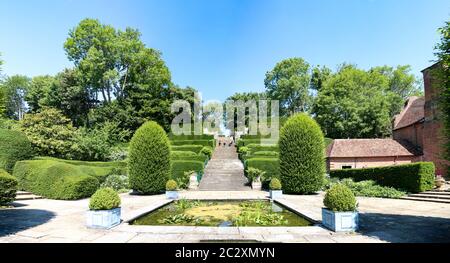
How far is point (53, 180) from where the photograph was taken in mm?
16484

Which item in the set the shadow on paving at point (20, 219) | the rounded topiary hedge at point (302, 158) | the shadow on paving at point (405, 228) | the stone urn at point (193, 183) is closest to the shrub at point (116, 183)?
the stone urn at point (193, 183)

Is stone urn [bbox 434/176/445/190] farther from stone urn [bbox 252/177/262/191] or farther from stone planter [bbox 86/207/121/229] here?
stone planter [bbox 86/207/121/229]

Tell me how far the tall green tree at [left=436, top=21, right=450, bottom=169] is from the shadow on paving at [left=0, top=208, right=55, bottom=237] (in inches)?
445

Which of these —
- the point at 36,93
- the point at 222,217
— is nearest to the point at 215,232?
the point at 222,217

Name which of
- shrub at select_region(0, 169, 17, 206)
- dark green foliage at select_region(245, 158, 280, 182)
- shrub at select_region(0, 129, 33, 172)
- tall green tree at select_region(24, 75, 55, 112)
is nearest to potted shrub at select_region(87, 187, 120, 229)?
shrub at select_region(0, 169, 17, 206)

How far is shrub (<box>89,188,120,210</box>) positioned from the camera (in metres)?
9.00

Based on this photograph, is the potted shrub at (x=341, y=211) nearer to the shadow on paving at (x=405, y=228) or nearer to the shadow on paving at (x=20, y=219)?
the shadow on paving at (x=405, y=228)

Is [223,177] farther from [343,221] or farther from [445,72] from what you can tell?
[445,72]

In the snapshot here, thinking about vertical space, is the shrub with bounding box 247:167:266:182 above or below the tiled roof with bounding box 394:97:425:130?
below

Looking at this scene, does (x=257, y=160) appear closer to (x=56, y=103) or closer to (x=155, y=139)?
(x=155, y=139)

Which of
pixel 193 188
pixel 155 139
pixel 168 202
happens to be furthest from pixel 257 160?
pixel 168 202

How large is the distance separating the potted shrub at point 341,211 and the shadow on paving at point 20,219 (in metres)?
8.13

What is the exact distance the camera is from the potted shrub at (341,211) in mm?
8328

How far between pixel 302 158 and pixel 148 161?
8987mm
